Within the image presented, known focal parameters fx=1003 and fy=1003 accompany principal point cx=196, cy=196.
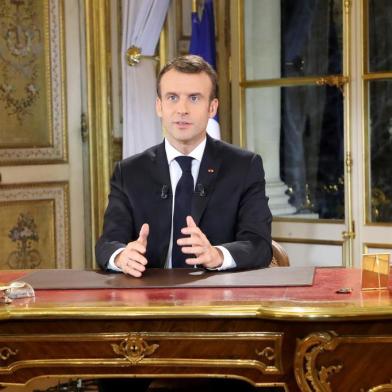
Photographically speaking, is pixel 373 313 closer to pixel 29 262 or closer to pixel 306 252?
pixel 306 252

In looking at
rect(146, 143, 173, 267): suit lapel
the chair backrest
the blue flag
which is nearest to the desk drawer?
A: rect(146, 143, 173, 267): suit lapel

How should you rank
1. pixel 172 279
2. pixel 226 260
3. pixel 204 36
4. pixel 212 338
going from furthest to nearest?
1. pixel 204 36
2. pixel 226 260
3. pixel 172 279
4. pixel 212 338

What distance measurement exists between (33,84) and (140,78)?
717 mm

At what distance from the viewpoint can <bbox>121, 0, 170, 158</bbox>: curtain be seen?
662 cm

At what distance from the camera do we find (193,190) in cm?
346

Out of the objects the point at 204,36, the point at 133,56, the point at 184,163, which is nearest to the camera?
the point at 184,163

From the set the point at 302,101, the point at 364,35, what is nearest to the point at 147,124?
the point at 302,101

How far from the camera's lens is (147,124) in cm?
666

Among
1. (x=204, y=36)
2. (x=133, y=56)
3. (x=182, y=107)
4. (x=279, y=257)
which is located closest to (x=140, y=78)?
(x=133, y=56)

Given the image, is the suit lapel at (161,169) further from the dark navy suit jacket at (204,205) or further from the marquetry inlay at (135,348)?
the marquetry inlay at (135,348)

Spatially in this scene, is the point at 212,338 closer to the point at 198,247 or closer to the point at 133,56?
the point at 198,247

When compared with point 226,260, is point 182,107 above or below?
above

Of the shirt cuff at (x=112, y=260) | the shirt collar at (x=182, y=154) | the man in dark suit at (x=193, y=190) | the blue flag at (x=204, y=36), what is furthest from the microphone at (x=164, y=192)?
the blue flag at (x=204, y=36)

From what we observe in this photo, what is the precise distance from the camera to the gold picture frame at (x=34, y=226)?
6562 millimetres
